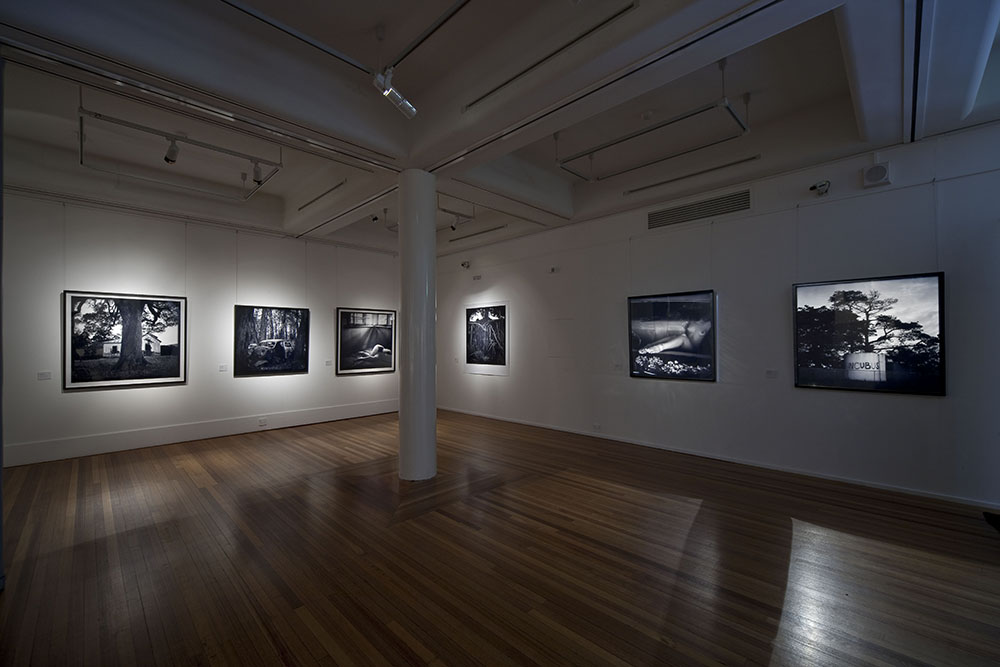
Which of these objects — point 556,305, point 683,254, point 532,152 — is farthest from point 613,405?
point 532,152

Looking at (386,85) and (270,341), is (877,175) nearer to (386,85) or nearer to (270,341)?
(386,85)

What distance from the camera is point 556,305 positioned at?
8125 millimetres

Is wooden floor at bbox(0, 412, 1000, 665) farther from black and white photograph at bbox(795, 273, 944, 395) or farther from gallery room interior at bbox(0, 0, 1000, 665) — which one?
black and white photograph at bbox(795, 273, 944, 395)

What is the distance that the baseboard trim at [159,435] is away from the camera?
20.0 feet

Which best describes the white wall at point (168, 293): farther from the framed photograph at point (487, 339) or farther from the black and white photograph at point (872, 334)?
the black and white photograph at point (872, 334)

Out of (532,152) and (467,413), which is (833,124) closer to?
(532,152)

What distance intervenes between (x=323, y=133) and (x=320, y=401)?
6322 millimetres

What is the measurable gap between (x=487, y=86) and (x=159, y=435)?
784 centimetres

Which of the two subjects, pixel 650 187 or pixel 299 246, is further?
pixel 299 246

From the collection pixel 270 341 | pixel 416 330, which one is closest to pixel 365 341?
pixel 270 341

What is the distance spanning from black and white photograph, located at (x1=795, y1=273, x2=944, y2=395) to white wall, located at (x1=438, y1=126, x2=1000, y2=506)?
12 cm

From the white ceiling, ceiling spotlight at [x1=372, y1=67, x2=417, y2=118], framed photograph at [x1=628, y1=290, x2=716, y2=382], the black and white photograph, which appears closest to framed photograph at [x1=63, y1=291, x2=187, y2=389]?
the white ceiling

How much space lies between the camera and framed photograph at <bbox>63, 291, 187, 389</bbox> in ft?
21.2

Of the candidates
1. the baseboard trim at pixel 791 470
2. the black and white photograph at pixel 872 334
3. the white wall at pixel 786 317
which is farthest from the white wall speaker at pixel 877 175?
the baseboard trim at pixel 791 470
